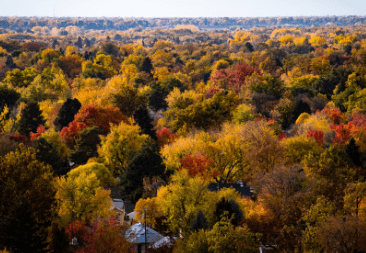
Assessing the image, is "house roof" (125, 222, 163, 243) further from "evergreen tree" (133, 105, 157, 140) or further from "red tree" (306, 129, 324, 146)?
"red tree" (306, 129, 324, 146)

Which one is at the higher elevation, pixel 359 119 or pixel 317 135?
pixel 317 135

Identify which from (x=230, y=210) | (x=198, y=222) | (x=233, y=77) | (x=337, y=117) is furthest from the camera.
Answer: (x=233, y=77)

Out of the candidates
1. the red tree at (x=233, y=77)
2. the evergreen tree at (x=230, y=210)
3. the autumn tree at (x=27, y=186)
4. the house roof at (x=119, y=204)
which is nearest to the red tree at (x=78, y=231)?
the autumn tree at (x=27, y=186)

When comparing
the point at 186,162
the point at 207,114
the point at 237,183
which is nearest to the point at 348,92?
the point at 207,114

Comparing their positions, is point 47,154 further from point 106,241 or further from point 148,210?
point 106,241

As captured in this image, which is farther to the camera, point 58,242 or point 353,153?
point 353,153

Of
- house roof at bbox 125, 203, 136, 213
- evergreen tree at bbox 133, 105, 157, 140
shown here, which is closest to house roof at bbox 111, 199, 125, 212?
house roof at bbox 125, 203, 136, 213

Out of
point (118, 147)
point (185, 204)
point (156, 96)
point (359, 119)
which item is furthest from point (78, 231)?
point (156, 96)
